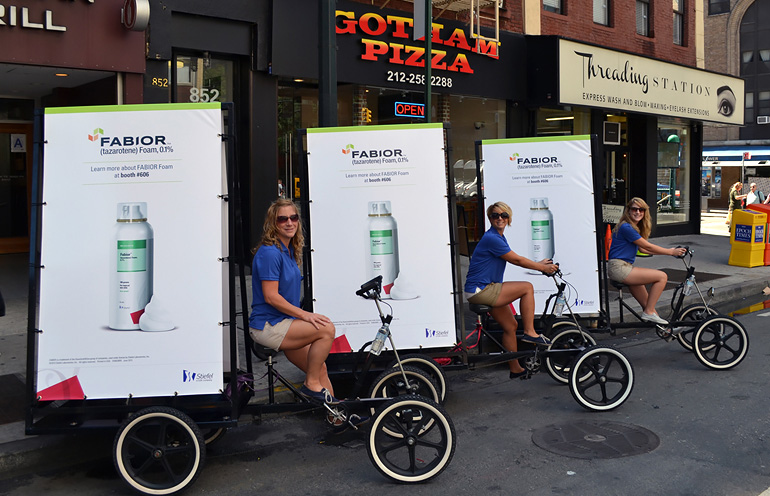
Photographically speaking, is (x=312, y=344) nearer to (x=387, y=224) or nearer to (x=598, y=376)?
(x=387, y=224)

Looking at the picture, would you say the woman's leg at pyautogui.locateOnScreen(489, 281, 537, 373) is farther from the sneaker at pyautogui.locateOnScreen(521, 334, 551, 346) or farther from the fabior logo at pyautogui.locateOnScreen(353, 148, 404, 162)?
the fabior logo at pyautogui.locateOnScreen(353, 148, 404, 162)

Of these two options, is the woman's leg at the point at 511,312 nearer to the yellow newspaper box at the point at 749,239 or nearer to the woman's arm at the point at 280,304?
the woman's arm at the point at 280,304

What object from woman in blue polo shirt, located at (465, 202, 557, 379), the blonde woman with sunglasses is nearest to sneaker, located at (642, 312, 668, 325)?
the blonde woman with sunglasses

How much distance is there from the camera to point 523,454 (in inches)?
206

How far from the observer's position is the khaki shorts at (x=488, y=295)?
6668 millimetres

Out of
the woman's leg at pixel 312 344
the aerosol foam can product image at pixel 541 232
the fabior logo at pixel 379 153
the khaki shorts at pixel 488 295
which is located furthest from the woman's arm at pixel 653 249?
the woman's leg at pixel 312 344

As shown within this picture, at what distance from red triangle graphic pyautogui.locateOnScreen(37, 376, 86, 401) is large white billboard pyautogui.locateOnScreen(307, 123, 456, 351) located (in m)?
2.09

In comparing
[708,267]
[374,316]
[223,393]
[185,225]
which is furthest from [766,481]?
[708,267]

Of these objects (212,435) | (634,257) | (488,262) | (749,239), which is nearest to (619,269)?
(634,257)

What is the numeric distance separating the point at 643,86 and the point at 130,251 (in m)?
15.9

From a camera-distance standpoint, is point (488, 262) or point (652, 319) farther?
point (652, 319)

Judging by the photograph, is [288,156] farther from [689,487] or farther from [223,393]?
[689,487]

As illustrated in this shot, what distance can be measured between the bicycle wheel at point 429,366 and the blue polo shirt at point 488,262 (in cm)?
101

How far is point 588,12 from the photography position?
698 inches
